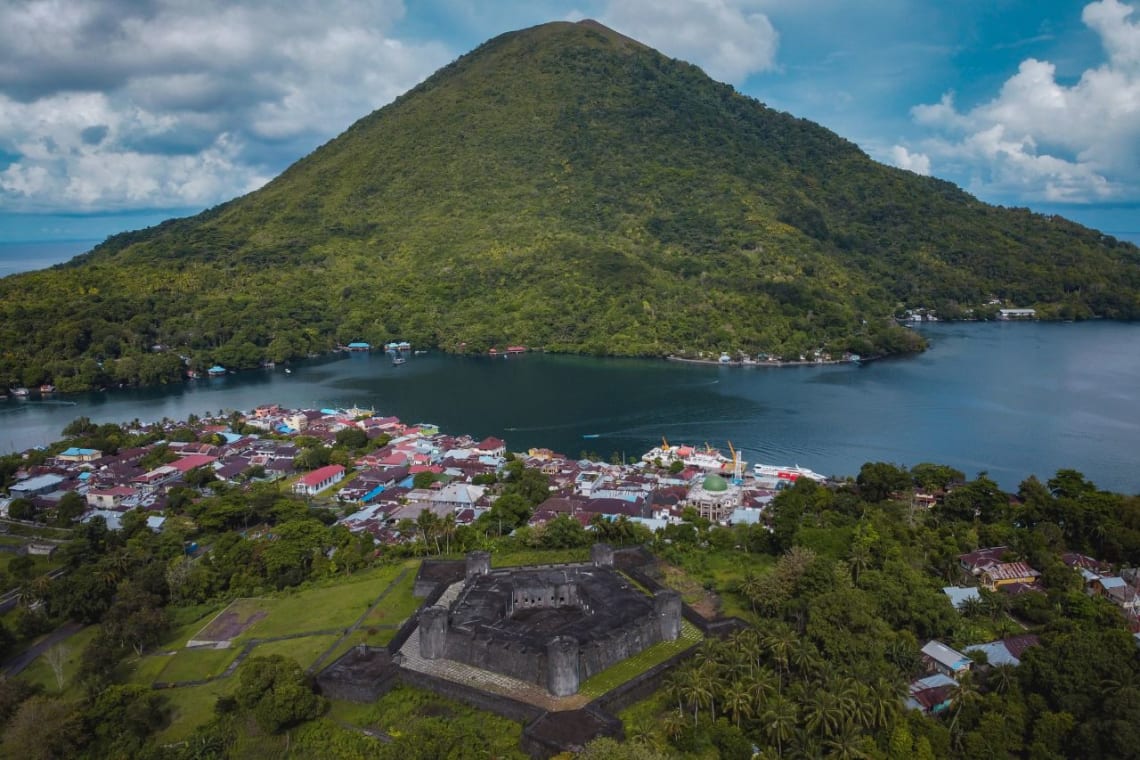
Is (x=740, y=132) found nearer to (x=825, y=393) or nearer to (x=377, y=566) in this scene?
(x=825, y=393)

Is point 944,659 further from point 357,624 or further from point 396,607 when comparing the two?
point 357,624

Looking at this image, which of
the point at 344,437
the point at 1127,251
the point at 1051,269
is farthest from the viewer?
the point at 1127,251

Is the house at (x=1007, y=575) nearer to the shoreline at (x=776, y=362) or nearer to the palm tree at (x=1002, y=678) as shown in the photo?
the palm tree at (x=1002, y=678)

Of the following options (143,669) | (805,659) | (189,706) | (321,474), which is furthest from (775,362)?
(189,706)

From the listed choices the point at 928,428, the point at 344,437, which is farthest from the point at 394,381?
the point at 928,428

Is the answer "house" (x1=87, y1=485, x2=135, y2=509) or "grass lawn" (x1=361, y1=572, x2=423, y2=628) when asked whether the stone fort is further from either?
"house" (x1=87, y1=485, x2=135, y2=509)

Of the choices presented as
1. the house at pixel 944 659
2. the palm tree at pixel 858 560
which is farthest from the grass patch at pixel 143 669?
the house at pixel 944 659
